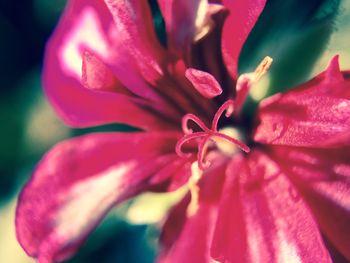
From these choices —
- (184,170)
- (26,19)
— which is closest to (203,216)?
(184,170)

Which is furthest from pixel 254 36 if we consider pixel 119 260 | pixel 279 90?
pixel 119 260

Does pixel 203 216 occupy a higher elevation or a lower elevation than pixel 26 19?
lower

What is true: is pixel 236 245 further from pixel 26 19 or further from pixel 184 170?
pixel 26 19

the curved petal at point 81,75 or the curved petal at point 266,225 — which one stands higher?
the curved petal at point 81,75

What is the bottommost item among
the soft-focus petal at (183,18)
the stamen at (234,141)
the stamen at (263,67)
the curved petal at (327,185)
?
the curved petal at (327,185)
